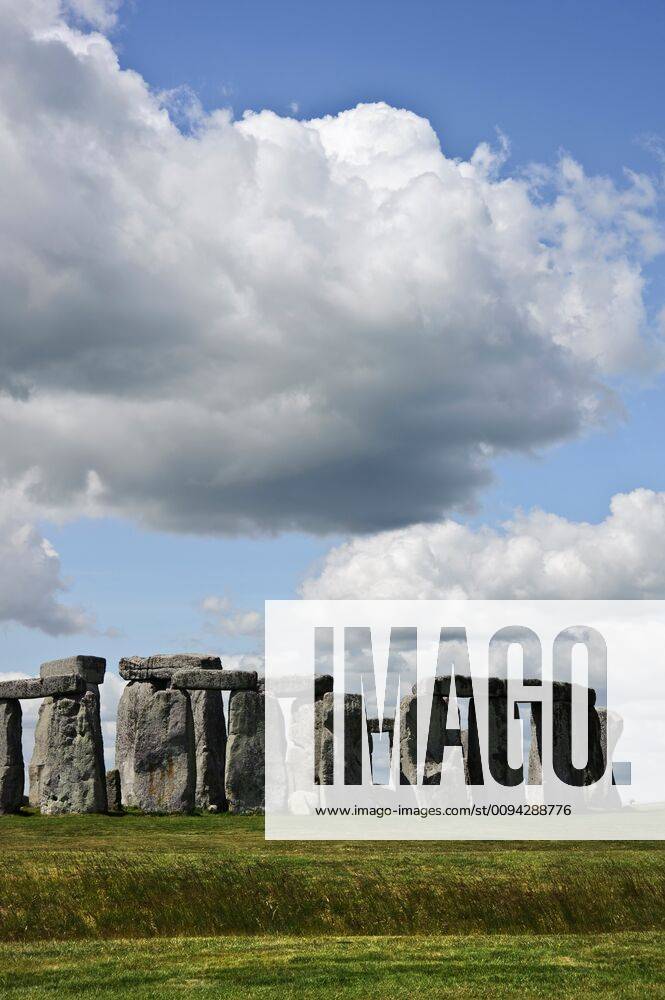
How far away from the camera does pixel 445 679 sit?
32.7m

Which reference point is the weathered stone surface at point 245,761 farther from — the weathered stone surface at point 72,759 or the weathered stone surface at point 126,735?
the weathered stone surface at point 126,735

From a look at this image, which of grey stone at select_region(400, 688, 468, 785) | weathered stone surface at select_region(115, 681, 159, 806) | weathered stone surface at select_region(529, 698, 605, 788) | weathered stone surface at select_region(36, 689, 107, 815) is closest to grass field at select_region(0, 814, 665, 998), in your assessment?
weathered stone surface at select_region(36, 689, 107, 815)

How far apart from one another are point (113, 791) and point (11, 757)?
7.79 feet

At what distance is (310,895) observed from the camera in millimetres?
17188

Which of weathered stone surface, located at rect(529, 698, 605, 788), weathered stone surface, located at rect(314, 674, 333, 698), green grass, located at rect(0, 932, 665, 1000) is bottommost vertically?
green grass, located at rect(0, 932, 665, 1000)

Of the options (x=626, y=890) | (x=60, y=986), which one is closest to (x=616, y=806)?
(x=626, y=890)

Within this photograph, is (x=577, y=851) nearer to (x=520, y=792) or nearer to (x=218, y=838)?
(x=218, y=838)

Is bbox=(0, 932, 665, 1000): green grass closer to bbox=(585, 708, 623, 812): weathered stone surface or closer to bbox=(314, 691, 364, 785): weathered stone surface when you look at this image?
bbox=(314, 691, 364, 785): weathered stone surface

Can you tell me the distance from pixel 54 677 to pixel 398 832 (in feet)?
26.7

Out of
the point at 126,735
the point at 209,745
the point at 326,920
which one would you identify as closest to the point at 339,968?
the point at 326,920

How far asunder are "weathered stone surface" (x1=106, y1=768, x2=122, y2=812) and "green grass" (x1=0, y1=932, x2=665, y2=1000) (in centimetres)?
1322

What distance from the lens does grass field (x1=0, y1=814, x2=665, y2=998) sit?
13383 millimetres

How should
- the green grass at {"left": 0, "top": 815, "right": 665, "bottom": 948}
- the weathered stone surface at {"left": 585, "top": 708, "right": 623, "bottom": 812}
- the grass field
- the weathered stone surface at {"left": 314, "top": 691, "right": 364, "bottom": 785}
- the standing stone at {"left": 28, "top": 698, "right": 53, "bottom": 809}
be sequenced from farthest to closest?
the weathered stone surface at {"left": 585, "top": 708, "right": 623, "bottom": 812}, the weathered stone surface at {"left": 314, "top": 691, "right": 364, "bottom": 785}, the standing stone at {"left": 28, "top": 698, "right": 53, "bottom": 809}, the green grass at {"left": 0, "top": 815, "right": 665, "bottom": 948}, the grass field

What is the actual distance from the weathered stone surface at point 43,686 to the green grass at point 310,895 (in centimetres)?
798
